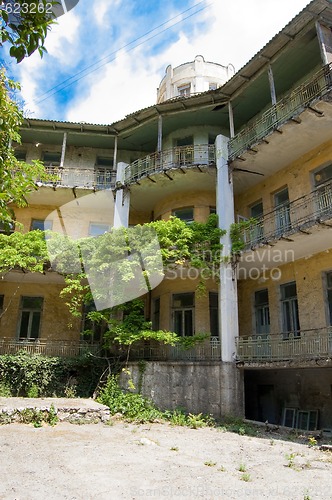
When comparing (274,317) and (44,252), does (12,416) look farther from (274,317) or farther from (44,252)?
(274,317)

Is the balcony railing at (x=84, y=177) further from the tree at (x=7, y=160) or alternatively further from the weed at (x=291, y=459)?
the tree at (x=7, y=160)

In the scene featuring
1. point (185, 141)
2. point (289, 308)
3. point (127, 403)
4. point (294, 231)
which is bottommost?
point (127, 403)

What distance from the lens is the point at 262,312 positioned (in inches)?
655

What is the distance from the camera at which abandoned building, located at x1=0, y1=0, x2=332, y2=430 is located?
44.9ft

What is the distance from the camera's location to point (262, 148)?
15.4 meters

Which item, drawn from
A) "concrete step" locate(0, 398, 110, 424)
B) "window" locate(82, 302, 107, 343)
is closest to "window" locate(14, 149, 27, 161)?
"window" locate(82, 302, 107, 343)

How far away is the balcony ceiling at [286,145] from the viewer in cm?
1358

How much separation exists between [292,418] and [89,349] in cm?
894

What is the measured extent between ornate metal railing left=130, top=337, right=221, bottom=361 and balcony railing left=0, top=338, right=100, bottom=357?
2.10m

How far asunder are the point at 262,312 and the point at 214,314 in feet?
6.84

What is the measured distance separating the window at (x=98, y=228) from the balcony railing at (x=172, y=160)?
10.8ft

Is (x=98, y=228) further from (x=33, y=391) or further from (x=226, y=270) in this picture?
(x=33, y=391)

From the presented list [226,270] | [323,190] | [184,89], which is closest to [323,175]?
[323,190]

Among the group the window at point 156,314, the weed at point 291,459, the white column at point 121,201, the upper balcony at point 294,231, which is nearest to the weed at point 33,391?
the window at point 156,314
